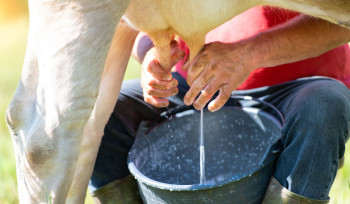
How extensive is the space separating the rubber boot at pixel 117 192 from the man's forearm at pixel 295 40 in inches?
23.4

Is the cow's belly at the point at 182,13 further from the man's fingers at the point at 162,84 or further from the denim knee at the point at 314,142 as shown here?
the denim knee at the point at 314,142

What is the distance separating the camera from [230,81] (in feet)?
4.58

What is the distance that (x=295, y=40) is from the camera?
146 centimetres

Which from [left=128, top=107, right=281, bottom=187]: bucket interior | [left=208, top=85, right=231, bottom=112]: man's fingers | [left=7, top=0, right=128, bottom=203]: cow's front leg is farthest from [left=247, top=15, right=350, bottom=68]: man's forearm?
[left=7, top=0, right=128, bottom=203]: cow's front leg

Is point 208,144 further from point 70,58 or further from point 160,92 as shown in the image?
point 70,58

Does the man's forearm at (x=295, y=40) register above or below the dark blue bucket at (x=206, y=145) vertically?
above

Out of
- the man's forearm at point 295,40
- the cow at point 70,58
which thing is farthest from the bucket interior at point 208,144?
the cow at point 70,58

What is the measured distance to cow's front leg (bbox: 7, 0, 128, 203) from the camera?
111 cm

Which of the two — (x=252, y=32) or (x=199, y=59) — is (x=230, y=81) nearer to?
(x=199, y=59)

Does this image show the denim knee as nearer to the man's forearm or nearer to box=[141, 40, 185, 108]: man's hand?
the man's forearm

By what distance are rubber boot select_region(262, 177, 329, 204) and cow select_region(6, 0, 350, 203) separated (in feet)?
1.36

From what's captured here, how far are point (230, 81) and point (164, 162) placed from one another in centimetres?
43

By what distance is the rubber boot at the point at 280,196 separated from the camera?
1.37 meters

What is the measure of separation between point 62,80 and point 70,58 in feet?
0.17
